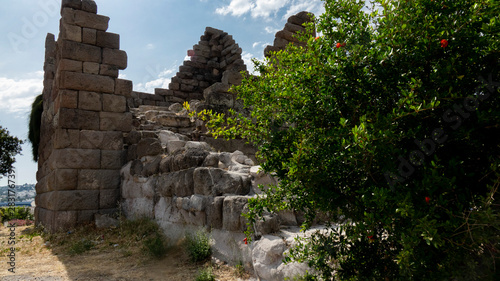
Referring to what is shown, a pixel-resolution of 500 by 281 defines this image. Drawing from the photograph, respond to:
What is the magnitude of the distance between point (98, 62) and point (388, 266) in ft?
23.6

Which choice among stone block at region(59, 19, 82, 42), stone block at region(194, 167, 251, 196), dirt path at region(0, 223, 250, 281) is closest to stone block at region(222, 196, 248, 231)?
stone block at region(194, 167, 251, 196)

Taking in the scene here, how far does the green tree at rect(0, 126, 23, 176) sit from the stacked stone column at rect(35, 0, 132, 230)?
10279 millimetres

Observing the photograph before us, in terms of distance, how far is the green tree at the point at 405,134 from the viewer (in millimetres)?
1833

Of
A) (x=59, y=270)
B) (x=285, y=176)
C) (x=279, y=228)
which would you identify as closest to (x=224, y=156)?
(x=279, y=228)

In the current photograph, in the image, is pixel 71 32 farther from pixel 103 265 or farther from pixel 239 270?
pixel 239 270

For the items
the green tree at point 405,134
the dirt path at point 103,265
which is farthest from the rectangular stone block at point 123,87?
the green tree at point 405,134

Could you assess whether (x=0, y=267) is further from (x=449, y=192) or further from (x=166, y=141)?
(x=449, y=192)

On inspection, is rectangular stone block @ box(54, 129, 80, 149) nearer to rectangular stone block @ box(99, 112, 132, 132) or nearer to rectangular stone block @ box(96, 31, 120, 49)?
rectangular stone block @ box(99, 112, 132, 132)

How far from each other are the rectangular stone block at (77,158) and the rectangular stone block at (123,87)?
52.0 inches

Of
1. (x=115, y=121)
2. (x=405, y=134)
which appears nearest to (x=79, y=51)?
(x=115, y=121)

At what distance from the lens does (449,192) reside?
194 centimetres

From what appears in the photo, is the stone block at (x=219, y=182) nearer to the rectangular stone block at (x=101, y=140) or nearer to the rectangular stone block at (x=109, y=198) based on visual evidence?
the rectangular stone block at (x=109, y=198)

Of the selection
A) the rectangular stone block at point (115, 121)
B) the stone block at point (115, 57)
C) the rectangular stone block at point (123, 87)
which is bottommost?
the rectangular stone block at point (115, 121)

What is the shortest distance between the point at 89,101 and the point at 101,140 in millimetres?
826
